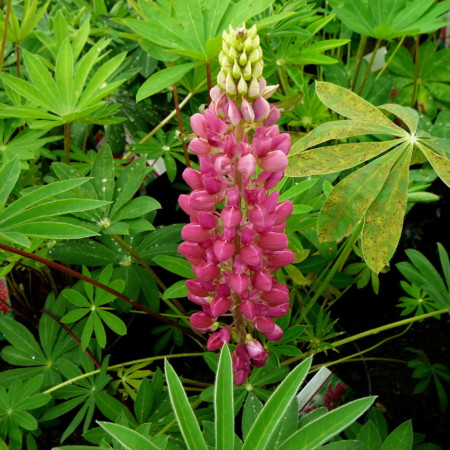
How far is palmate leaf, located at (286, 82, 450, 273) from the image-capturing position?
880 mm

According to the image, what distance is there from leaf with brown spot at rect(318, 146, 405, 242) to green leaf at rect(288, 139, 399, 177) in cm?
3

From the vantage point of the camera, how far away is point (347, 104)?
1.00 metres

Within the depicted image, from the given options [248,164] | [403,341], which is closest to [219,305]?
[248,164]

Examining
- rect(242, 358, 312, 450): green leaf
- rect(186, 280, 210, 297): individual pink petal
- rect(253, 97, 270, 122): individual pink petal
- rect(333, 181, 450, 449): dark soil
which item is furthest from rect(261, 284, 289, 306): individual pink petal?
rect(333, 181, 450, 449): dark soil

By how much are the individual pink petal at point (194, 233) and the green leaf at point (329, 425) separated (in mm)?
328

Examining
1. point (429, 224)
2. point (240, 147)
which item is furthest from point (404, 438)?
point (429, 224)

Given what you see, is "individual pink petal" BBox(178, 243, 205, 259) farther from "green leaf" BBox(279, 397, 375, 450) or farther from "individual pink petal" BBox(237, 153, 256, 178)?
"green leaf" BBox(279, 397, 375, 450)

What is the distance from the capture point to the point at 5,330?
4.26ft

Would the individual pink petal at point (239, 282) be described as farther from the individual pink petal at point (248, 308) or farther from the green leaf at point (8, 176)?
the green leaf at point (8, 176)

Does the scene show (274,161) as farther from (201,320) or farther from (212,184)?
(201,320)

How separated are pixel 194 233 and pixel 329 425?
35 centimetres

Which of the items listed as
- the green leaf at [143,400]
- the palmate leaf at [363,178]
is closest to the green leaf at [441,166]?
the palmate leaf at [363,178]

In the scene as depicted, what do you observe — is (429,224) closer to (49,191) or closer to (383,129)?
(383,129)

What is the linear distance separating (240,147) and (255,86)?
0.09 meters
